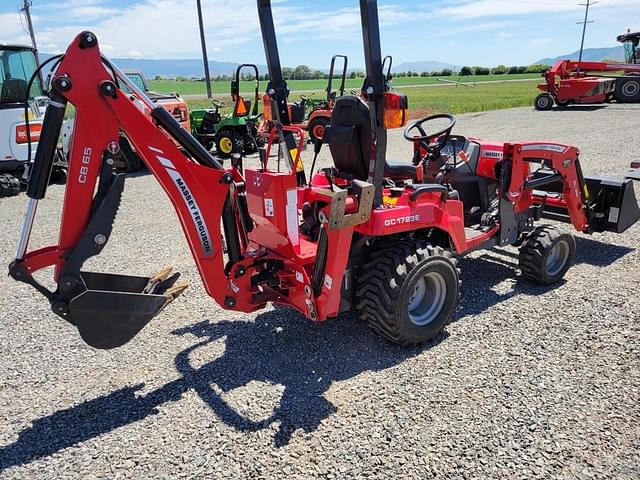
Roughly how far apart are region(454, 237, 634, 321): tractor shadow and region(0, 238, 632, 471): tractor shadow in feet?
0.07

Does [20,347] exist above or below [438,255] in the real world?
below

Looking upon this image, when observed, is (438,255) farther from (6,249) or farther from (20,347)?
(6,249)

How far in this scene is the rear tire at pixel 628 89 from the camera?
77.1ft

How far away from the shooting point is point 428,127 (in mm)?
17797

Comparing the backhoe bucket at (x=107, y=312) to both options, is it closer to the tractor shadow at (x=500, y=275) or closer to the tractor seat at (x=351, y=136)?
the tractor seat at (x=351, y=136)

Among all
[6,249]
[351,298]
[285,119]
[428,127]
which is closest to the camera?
[351,298]

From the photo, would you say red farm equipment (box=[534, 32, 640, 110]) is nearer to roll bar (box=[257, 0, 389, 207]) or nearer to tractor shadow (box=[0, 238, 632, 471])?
tractor shadow (box=[0, 238, 632, 471])

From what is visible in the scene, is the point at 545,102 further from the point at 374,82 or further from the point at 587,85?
the point at 374,82

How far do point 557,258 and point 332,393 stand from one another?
3.09 metres

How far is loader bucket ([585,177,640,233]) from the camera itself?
5848 millimetres

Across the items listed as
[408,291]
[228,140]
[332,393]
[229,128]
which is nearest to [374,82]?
[408,291]

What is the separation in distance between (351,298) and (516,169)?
7.51 ft

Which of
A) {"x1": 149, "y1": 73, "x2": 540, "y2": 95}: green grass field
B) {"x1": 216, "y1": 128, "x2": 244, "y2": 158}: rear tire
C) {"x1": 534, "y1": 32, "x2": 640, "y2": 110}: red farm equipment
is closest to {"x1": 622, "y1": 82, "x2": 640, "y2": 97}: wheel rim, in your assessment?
{"x1": 534, "y1": 32, "x2": 640, "y2": 110}: red farm equipment

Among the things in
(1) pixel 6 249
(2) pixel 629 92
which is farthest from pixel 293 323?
(2) pixel 629 92
